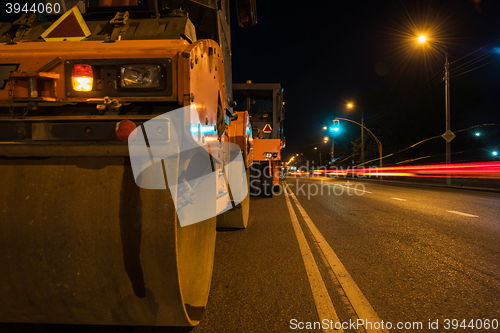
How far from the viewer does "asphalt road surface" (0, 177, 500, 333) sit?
96.7 inches

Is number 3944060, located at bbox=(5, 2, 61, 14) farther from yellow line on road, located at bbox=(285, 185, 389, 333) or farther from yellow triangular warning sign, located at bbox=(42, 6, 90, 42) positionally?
yellow line on road, located at bbox=(285, 185, 389, 333)

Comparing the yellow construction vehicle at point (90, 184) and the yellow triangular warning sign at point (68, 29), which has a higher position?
the yellow triangular warning sign at point (68, 29)

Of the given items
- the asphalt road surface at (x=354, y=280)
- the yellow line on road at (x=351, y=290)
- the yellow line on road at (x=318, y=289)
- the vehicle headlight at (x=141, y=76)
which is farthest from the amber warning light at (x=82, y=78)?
the yellow line on road at (x=351, y=290)

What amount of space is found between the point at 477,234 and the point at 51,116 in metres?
6.21

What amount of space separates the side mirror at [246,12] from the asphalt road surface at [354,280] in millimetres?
2718

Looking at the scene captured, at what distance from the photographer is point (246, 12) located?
10.4 feet

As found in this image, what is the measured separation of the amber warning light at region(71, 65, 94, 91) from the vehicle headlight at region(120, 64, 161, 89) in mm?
179

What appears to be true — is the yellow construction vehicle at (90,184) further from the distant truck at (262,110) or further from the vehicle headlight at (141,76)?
the distant truck at (262,110)

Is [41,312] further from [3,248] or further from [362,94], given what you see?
[362,94]

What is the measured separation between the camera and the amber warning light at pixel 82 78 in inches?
68.6

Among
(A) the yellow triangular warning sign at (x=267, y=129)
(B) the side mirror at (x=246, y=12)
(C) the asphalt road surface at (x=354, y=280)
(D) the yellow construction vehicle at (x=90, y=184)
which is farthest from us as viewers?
(A) the yellow triangular warning sign at (x=267, y=129)

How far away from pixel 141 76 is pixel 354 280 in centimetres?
287

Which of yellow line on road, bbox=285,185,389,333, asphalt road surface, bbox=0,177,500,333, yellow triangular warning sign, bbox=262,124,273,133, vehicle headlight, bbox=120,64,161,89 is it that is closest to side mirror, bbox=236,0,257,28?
vehicle headlight, bbox=120,64,161,89

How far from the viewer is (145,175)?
171 centimetres
